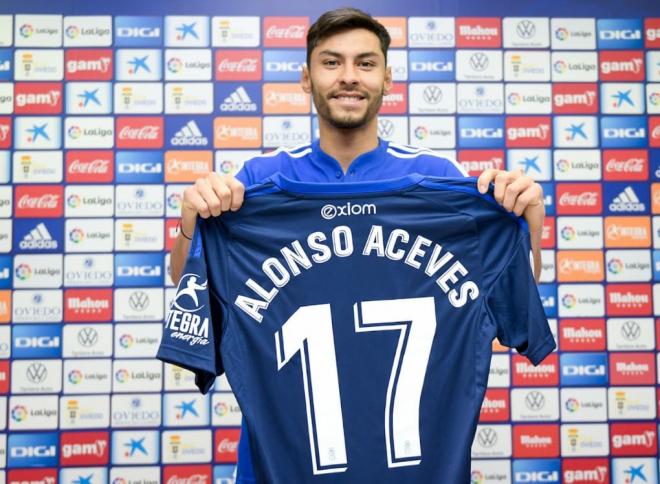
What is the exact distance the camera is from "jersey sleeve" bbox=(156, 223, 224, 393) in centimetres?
148

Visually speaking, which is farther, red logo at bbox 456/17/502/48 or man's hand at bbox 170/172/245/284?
red logo at bbox 456/17/502/48

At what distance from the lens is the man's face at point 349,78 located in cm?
161

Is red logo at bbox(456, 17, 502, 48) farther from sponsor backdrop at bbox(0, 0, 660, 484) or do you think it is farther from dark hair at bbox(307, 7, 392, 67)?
dark hair at bbox(307, 7, 392, 67)

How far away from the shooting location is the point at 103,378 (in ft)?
9.76

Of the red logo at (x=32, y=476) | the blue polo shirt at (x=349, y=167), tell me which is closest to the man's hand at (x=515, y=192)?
the blue polo shirt at (x=349, y=167)

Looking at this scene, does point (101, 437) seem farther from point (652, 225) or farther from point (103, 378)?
point (652, 225)

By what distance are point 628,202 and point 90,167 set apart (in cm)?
245

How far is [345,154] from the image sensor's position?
172 centimetres

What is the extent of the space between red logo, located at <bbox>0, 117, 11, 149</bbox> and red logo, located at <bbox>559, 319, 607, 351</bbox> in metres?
2.62

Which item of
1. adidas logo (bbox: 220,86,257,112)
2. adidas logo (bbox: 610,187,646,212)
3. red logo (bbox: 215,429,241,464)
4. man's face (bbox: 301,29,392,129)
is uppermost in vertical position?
adidas logo (bbox: 220,86,257,112)

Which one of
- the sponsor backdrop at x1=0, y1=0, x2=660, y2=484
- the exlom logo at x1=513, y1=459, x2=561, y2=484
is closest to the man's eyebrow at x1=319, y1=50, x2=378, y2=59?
the sponsor backdrop at x1=0, y1=0, x2=660, y2=484

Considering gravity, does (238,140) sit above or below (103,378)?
above

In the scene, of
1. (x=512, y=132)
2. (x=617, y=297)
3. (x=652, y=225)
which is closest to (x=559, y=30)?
(x=512, y=132)

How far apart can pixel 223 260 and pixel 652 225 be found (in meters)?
2.32
